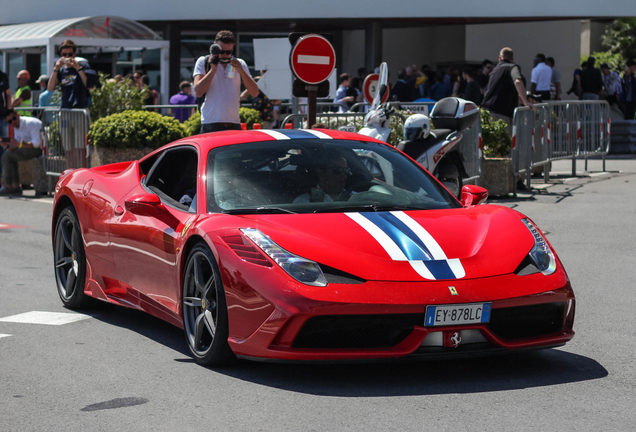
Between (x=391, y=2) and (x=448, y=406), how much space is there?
2236 centimetres

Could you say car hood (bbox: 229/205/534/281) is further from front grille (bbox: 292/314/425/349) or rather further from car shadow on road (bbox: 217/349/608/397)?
car shadow on road (bbox: 217/349/608/397)

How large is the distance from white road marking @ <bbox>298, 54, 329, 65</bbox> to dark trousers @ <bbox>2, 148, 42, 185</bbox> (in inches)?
272

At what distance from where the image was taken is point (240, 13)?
1039 inches

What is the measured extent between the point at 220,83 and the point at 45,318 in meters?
4.23

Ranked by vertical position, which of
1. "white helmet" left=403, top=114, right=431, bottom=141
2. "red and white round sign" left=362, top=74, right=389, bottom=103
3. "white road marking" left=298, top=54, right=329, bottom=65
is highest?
"white road marking" left=298, top=54, right=329, bottom=65

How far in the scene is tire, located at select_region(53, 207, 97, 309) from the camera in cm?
681

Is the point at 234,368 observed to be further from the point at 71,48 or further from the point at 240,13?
the point at 240,13

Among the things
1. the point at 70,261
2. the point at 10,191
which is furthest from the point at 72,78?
the point at 70,261

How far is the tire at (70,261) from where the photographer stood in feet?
22.3

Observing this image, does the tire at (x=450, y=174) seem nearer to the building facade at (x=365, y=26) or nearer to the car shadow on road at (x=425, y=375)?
the car shadow on road at (x=425, y=375)

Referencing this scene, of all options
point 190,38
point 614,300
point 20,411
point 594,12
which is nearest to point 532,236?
point 614,300

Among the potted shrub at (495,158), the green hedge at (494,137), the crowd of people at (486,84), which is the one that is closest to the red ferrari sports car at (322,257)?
the potted shrub at (495,158)

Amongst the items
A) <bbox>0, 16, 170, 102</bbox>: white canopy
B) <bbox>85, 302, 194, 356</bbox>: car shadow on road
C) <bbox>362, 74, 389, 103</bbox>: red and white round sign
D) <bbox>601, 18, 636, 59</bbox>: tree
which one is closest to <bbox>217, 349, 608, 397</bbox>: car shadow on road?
<bbox>85, 302, 194, 356</bbox>: car shadow on road

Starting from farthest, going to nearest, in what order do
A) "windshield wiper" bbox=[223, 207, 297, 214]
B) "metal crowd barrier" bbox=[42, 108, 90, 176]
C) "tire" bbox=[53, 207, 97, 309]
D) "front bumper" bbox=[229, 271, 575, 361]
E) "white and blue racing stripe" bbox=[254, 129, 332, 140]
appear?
"metal crowd barrier" bbox=[42, 108, 90, 176] → "tire" bbox=[53, 207, 97, 309] → "white and blue racing stripe" bbox=[254, 129, 332, 140] → "windshield wiper" bbox=[223, 207, 297, 214] → "front bumper" bbox=[229, 271, 575, 361]
